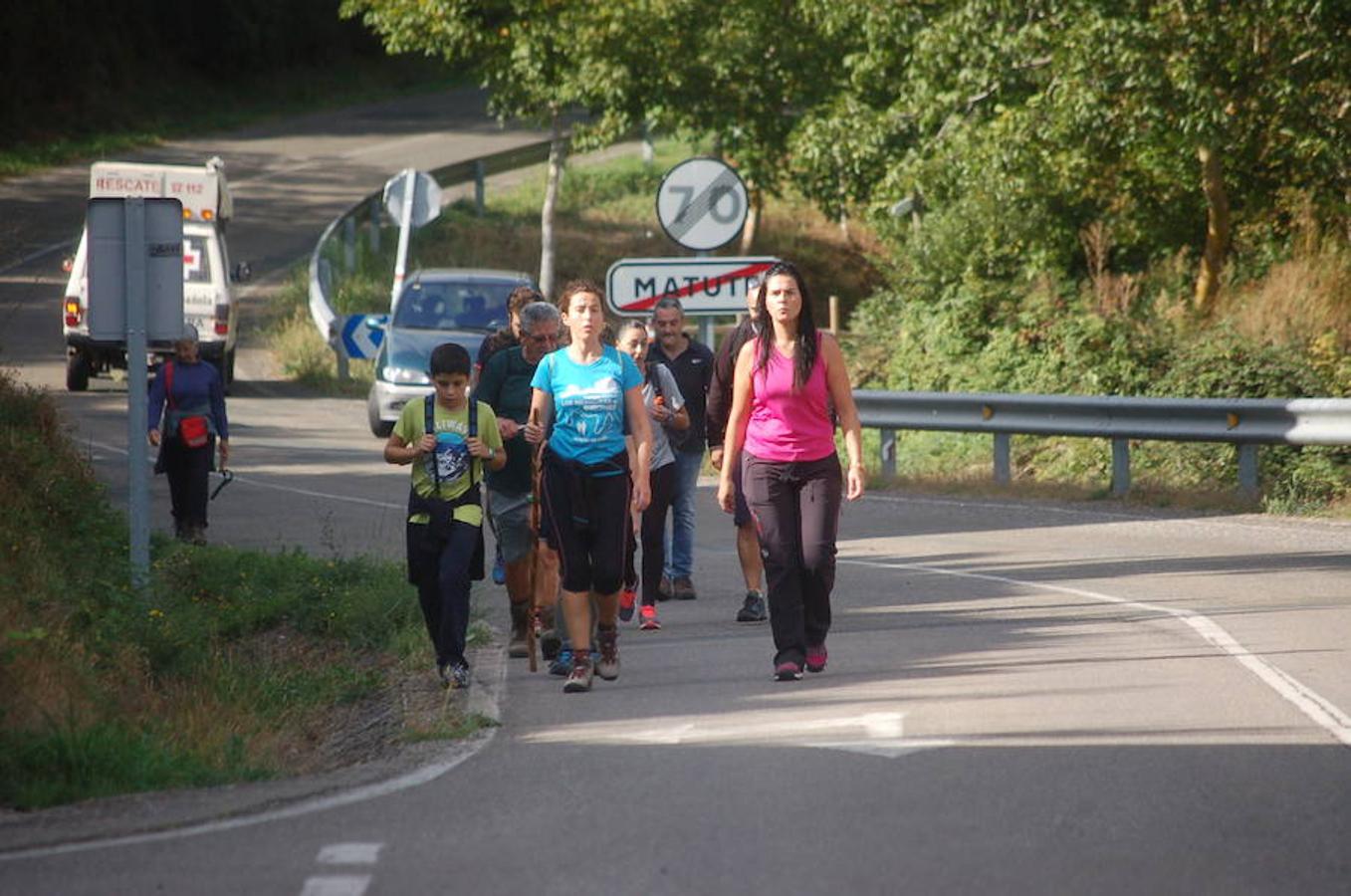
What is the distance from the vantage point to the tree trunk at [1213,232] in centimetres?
2284

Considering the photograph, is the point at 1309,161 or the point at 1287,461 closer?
the point at 1287,461

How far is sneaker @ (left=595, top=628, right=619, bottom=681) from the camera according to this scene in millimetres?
10094

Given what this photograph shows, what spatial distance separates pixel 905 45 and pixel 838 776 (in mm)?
19352

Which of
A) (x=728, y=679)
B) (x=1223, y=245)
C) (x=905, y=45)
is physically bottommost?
(x=728, y=679)

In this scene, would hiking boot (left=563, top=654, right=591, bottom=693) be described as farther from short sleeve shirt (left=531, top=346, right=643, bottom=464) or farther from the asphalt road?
short sleeve shirt (left=531, top=346, right=643, bottom=464)

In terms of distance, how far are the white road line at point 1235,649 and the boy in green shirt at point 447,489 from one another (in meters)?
3.57

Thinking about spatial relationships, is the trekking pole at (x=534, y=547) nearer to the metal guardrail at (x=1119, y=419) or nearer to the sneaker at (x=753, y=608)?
the sneaker at (x=753, y=608)

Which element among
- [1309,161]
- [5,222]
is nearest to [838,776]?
[5,222]

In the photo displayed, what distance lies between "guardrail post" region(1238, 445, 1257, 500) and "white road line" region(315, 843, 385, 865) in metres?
11.7

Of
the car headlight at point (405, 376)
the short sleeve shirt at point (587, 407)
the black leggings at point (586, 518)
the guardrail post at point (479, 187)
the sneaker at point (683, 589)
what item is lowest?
the sneaker at point (683, 589)

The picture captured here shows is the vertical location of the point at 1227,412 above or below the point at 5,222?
below

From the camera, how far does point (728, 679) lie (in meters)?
9.97

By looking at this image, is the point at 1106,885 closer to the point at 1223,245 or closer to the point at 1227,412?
the point at 1227,412

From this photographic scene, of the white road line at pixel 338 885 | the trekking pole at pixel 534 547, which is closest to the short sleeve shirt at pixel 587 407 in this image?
the trekking pole at pixel 534 547
